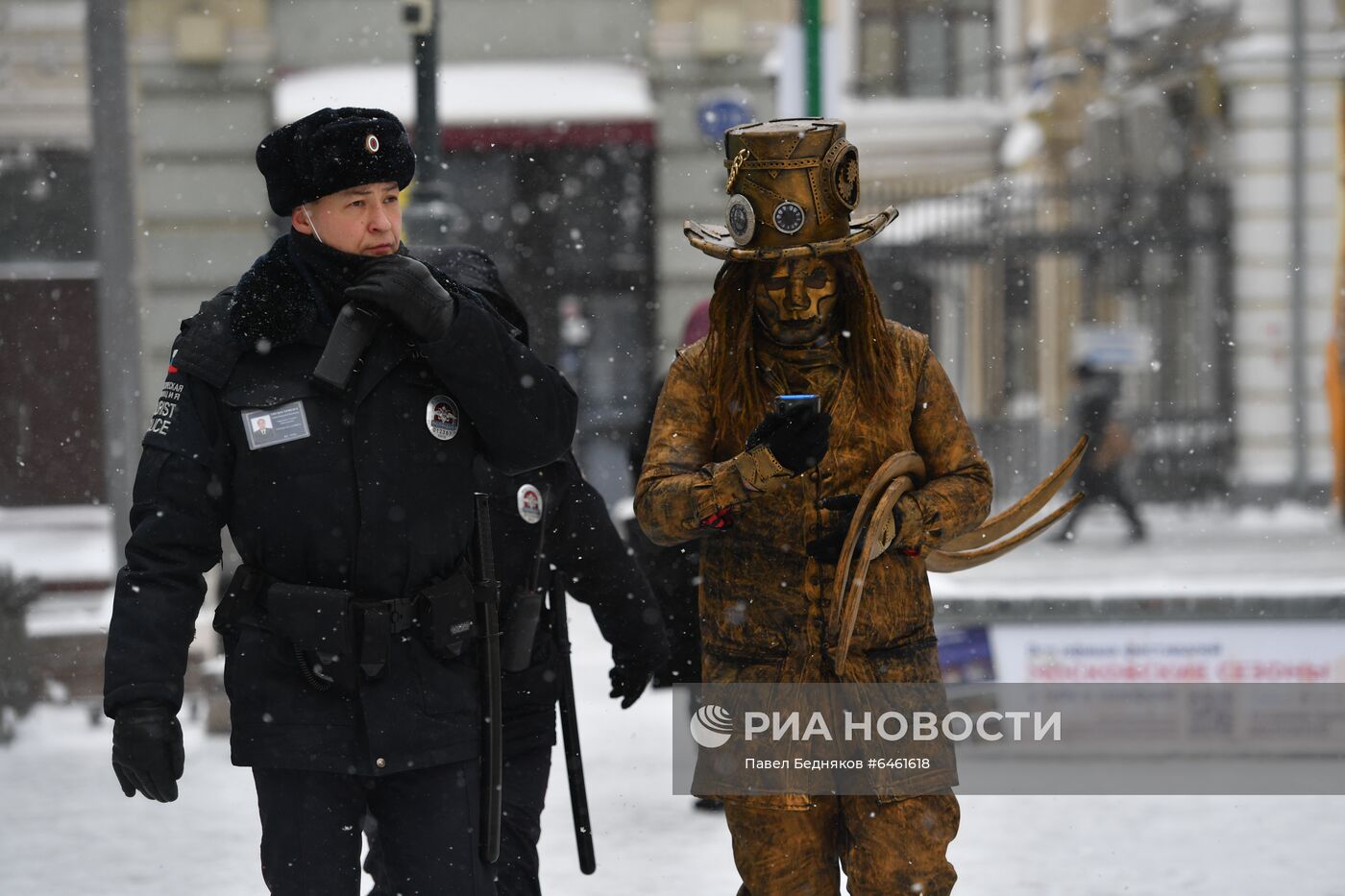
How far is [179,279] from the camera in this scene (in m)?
12.5

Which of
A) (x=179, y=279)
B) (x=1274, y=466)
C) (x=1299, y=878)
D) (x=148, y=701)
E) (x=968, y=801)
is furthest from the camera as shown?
(x=1274, y=466)

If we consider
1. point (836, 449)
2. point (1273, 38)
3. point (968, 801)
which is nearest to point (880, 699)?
point (836, 449)

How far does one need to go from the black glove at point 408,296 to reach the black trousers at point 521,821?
4.32ft

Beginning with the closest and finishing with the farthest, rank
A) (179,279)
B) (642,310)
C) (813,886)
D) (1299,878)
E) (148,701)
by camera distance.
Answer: (148,701)
(813,886)
(1299,878)
(179,279)
(642,310)

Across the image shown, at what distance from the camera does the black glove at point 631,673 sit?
Answer: 13.9 ft

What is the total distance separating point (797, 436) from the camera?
133 inches

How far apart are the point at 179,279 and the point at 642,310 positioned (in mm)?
3599

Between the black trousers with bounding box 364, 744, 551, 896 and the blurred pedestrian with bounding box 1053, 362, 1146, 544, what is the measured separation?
11269 mm

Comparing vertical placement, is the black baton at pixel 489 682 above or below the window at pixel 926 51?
below

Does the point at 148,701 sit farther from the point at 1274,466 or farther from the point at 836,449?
the point at 1274,466

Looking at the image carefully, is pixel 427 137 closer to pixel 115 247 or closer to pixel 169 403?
pixel 115 247

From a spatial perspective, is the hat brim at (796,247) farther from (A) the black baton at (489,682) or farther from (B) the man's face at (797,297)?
(A) the black baton at (489,682)

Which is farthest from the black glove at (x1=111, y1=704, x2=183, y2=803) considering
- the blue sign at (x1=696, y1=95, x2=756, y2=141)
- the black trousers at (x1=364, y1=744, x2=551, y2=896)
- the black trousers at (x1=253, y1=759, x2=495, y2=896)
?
the blue sign at (x1=696, y1=95, x2=756, y2=141)

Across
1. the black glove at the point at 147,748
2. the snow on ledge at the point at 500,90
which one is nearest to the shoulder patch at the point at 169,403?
the black glove at the point at 147,748
